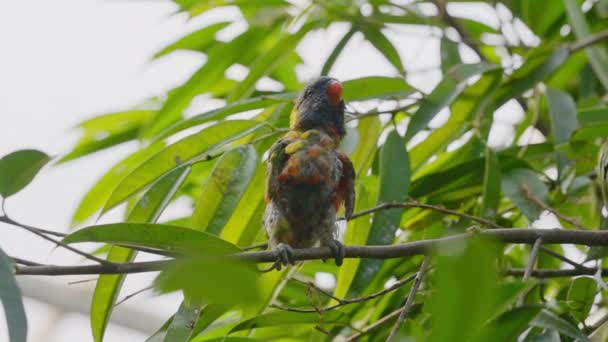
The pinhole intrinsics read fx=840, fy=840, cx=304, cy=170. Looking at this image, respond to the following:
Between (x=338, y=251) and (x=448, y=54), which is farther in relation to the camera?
(x=448, y=54)

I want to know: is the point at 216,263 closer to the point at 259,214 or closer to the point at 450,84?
the point at 259,214

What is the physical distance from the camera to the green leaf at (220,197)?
1.42m

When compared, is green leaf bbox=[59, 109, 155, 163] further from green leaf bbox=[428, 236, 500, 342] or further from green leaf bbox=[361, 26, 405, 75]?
green leaf bbox=[428, 236, 500, 342]

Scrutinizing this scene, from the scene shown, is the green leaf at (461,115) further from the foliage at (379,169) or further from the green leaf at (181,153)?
the green leaf at (181,153)

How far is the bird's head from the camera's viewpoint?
1809 millimetres

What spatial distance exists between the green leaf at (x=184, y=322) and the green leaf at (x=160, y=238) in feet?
0.37

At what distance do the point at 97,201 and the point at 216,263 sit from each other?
150 cm

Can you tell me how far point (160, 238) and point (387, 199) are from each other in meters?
0.52

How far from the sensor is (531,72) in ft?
6.14

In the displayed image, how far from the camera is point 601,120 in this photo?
5.95 feet

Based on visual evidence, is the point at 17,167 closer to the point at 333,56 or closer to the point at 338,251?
the point at 338,251

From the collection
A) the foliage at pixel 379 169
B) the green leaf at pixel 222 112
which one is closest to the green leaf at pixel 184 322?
the foliage at pixel 379 169

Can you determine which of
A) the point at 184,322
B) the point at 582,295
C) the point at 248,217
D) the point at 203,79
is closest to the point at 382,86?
the point at 248,217

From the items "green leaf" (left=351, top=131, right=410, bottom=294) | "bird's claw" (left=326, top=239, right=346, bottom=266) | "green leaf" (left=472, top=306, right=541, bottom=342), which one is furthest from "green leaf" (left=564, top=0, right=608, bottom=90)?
"green leaf" (left=472, top=306, right=541, bottom=342)
